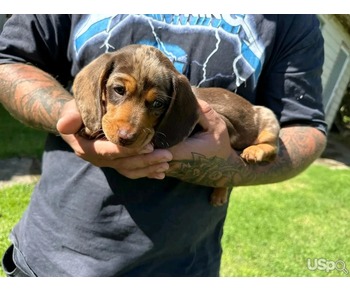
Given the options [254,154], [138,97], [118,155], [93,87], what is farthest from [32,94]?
[254,154]

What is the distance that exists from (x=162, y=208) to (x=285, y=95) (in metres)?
1.03

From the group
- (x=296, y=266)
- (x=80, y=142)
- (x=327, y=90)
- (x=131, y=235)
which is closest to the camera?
(x=80, y=142)

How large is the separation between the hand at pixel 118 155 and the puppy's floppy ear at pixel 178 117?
23 centimetres

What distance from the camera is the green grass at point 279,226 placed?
22.9 ft

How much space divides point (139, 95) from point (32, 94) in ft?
1.99

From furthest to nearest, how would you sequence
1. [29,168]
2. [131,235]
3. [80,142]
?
1. [29,168]
2. [131,235]
3. [80,142]

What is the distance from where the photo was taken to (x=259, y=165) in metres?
3.09

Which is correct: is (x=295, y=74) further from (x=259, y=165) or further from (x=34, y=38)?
(x=34, y=38)

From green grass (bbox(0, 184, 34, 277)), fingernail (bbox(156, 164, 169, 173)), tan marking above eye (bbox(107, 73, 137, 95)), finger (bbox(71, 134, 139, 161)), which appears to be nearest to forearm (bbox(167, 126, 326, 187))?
fingernail (bbox(156, 164, 169, 173))

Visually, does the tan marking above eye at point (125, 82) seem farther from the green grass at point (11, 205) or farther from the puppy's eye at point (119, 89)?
the green grass at point (11, 205)

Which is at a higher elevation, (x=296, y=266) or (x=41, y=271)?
(x=41, y=271)

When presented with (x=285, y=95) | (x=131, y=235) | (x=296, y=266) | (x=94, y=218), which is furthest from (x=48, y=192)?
(x=296, y=266)

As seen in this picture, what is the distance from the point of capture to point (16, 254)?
2.90 meters

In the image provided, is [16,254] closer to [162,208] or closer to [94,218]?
[94,218]
